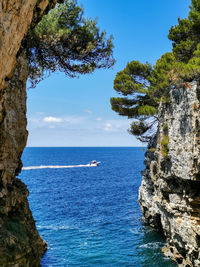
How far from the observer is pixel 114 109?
81.4ft

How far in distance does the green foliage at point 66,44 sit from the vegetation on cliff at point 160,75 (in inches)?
222

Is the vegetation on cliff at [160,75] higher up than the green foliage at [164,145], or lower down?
higher up

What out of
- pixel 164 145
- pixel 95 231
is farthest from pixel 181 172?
pixel 95 231

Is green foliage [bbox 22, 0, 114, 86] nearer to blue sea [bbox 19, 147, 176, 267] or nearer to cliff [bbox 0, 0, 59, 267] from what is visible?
cliff [bbox 0, 0, 59, 267]

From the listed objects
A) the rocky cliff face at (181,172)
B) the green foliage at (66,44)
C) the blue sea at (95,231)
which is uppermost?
the green foliage at (66,44)

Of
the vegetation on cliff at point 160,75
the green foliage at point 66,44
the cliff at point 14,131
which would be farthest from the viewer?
the vegetation on cliff at point 160,75

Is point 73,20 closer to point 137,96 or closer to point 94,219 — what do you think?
point 137,96

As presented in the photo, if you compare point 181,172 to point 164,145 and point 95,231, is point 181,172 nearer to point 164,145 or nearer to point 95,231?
point 164,145

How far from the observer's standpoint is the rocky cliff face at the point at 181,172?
14711 millimetres

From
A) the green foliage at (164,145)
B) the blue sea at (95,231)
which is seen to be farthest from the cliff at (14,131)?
the green foliage at (164,145)

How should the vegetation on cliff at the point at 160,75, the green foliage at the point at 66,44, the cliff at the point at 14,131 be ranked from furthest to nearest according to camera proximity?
the vegetation on cliff at the point at 160,75
the green foliage at the point at 66,44
the cliff at the point at 14,131

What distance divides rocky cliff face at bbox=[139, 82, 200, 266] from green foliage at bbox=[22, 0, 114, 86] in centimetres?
584

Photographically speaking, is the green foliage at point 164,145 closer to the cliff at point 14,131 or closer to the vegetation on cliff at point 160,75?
the vegetation on cliff at point 160,75

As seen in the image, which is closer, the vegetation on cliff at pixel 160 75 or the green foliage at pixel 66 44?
the green foliage at pixel 66 44
